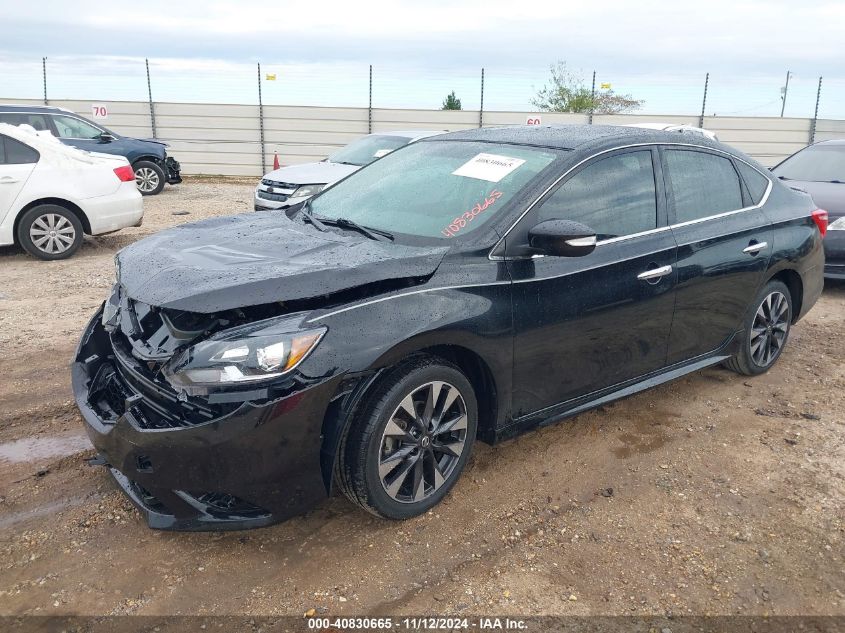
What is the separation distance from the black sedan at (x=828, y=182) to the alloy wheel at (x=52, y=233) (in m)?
8.22

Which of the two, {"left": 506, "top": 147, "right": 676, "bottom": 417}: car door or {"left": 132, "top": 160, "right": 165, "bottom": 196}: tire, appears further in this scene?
{"left": 132, "top": 160, "right": 165, "bottom": 196}: tire

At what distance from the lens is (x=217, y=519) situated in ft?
9.16

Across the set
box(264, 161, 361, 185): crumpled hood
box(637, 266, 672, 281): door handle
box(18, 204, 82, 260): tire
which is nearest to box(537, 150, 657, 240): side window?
box(637, 266, 672, 281): door handle

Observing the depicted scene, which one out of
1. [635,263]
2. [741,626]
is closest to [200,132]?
[635,263]

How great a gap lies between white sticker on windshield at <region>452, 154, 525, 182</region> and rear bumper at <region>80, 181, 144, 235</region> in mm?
6071

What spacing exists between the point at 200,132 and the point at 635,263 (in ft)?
64.5

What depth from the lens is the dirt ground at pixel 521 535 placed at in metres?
2.81

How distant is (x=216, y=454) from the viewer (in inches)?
106

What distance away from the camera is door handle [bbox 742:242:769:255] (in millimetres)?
4508

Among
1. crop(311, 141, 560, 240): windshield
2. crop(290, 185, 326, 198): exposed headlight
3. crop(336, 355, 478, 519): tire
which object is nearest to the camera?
crop(336, 355, 478, 519): tire

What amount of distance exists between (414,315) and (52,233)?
6.86 meters

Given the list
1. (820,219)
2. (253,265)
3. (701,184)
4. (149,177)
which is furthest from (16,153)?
(820,219)

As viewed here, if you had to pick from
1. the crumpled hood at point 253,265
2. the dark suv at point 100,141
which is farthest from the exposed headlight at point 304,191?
the crumpled hood at point 253,265

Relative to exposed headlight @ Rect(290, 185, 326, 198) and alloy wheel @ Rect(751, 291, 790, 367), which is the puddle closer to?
alloy wheel @ Rect(751, 291, 790, 367)
